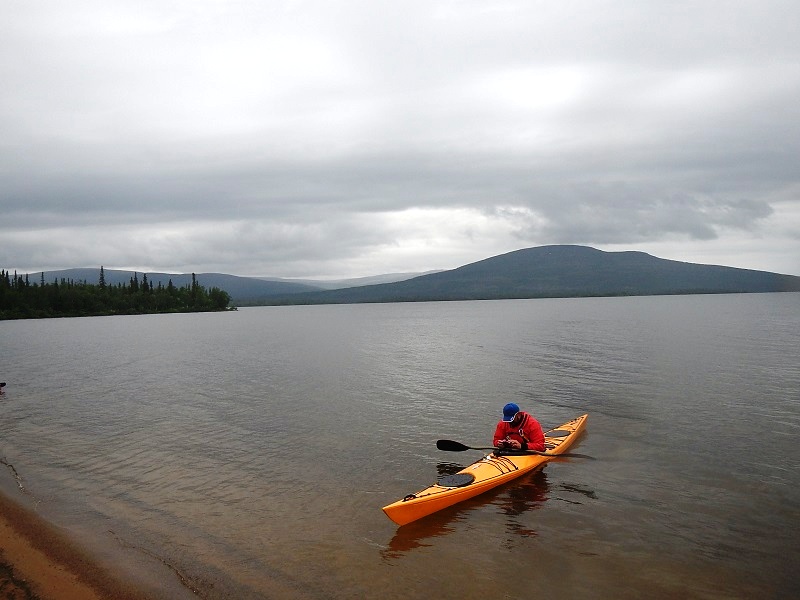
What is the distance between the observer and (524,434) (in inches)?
875

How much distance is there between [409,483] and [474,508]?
2.99m

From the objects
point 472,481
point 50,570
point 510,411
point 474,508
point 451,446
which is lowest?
point 474,508

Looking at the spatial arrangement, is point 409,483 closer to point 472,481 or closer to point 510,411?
point 472,481

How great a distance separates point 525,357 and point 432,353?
12595 mm

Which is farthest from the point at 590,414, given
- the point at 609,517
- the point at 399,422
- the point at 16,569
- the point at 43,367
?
the point at 43,367

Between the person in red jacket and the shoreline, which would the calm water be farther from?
the person in red jacket

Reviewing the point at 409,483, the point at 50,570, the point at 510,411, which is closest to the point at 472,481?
the point at 409,483

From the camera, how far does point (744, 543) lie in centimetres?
1527

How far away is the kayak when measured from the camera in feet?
54.3

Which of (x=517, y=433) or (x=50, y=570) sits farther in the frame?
(x=517, y=433)

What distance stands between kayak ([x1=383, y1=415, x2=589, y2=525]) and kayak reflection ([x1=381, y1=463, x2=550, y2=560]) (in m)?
0.21

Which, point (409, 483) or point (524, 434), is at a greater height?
point (524, 434)

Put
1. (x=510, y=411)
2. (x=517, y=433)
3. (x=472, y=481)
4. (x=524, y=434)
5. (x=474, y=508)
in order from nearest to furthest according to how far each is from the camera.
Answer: (x=474, y=508) < (x=472, y=481) < (x=510, y=411) < (x=517, y=433) < (x=524, y=434)

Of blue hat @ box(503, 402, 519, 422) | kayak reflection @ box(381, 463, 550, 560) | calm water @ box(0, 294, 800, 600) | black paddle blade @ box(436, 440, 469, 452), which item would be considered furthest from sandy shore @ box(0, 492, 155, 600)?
blue hat @ box(503, 402, 519, 422)
